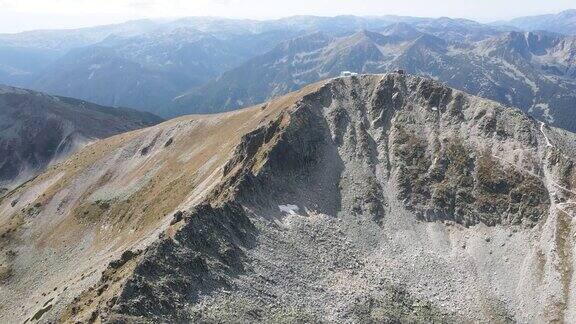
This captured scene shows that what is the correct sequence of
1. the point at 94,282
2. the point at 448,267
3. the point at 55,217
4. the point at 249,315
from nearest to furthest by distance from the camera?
1. the point at 249,315
2. the point at 94,282
3. the point at 448,267
4. the point at 55,217

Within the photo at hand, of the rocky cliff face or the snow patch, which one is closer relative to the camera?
the rocky cliff face

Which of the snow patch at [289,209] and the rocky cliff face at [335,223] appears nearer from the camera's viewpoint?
the rocky cliff face at [335,223]

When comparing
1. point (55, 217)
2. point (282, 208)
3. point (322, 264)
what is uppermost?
point (282, 208)

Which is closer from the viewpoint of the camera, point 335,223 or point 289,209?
point 289,209

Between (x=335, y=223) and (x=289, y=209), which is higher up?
(x=289, y=209)

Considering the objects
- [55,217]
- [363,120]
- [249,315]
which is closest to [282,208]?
[249,315]

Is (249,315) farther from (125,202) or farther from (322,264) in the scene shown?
(125,202)

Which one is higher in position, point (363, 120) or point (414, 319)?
point (363, 120)

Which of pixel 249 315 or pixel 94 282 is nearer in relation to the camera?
pixel 249 315
